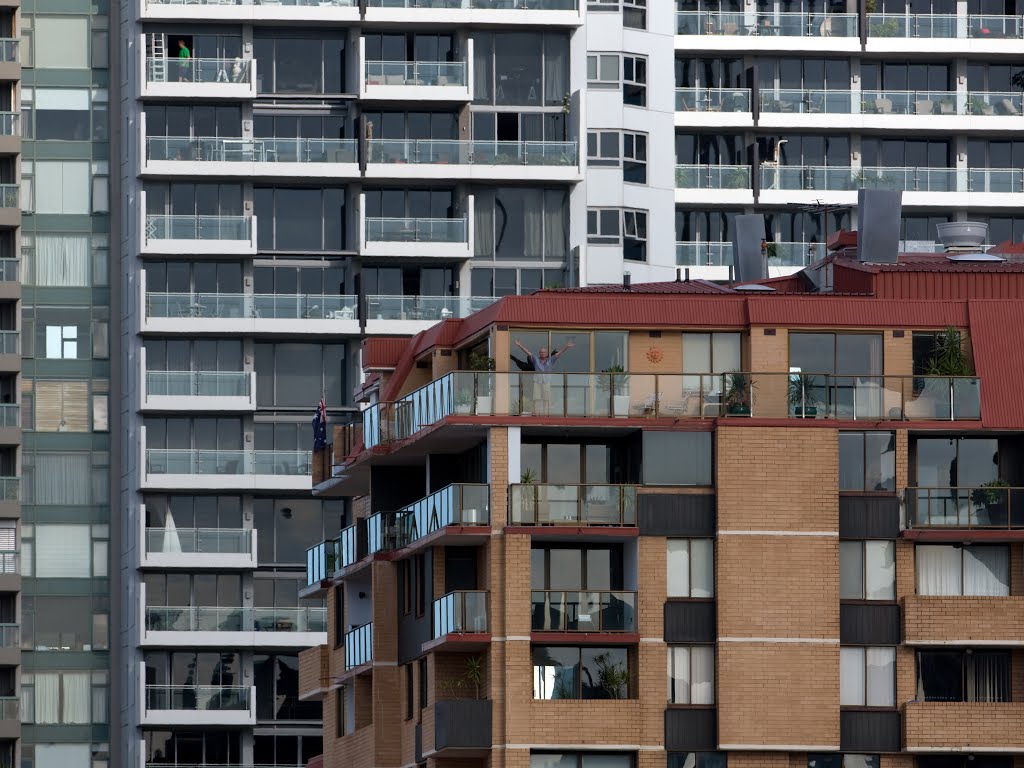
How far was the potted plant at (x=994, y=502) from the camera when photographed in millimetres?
91625

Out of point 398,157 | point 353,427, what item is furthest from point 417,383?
point 398,157

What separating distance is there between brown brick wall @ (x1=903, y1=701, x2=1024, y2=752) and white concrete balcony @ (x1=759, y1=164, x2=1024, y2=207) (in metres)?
50.3

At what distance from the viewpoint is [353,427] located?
106 metres

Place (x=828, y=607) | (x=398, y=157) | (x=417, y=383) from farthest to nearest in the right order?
(x=398, y=157)
(x=417, y=383)
(x=828, y=607)

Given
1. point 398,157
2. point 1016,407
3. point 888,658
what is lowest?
point 888,658

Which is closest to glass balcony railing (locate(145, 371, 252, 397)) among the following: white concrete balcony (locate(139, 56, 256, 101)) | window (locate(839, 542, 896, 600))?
white concrete balcony (locate(139, 56, 256, 101))

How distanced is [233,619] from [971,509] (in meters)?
45.2

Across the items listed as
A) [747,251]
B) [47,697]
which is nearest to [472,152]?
[747,251]

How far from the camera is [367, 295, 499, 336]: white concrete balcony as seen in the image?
13175 centimetres

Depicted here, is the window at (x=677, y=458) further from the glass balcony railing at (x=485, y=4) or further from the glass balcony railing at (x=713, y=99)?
the glass balcony railing at (x=713, y=99)

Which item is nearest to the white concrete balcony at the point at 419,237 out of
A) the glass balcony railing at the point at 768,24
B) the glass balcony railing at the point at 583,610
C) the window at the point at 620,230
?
the window at the point at 620,230

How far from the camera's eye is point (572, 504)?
299 feet

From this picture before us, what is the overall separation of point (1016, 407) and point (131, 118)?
5164 centimetres

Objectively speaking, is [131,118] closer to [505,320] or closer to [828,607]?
[505,320]
